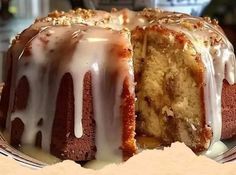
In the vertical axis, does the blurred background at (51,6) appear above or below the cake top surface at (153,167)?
below

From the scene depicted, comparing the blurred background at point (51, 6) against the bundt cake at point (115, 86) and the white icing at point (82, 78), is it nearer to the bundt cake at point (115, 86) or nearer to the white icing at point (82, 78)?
the bundt cake at point (115, 86)

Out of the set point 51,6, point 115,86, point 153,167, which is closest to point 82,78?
point 115,86

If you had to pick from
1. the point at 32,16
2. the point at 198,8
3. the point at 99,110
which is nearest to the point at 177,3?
the point at 198,8

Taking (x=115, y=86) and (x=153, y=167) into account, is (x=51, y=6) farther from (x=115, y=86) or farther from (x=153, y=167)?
(x=153, y=167)

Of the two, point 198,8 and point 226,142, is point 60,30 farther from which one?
point 198,8

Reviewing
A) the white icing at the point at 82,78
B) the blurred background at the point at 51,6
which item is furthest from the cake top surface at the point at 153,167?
the blurred background at the point at 51,6

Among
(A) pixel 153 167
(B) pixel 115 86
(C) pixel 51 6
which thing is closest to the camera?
(A) pixel 153 167
